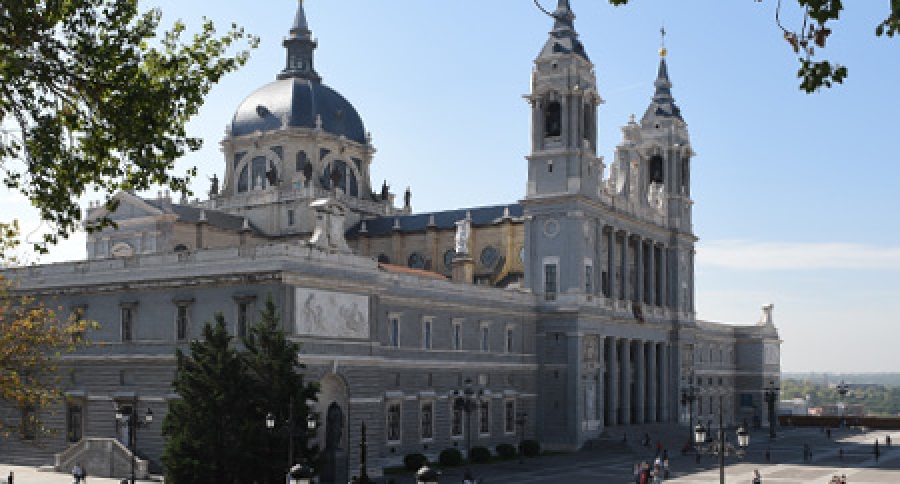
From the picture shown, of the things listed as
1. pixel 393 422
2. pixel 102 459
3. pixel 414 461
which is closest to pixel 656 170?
pixel 393 422

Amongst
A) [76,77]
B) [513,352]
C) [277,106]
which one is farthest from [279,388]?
[277,106]

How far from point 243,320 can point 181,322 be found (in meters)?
4.09

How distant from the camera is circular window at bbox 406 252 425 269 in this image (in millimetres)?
85500

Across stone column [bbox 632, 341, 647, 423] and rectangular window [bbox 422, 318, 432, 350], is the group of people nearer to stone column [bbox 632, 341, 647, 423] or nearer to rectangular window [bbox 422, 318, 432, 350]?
rectangular window [bbox 422, 318, 432, 350]

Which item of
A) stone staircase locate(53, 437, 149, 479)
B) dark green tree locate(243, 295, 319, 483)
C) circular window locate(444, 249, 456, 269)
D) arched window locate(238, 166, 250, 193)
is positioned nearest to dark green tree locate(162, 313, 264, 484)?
dark green tree locate(243, 295, 319, 483)

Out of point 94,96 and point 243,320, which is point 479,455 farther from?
point 94,96

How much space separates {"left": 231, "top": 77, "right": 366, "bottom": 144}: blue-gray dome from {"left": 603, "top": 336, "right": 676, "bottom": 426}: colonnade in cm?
2861

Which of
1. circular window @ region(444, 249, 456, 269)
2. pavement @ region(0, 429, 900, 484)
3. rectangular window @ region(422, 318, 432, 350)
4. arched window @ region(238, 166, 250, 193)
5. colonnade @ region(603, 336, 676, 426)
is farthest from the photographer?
arched window @ region(238, 166, 250, 193)

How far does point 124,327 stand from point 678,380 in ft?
164

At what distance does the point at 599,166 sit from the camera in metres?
77.2

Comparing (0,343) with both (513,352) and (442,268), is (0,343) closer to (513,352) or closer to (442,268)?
(513,352)

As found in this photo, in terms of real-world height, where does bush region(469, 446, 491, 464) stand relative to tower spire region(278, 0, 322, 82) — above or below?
below

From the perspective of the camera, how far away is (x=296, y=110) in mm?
87312

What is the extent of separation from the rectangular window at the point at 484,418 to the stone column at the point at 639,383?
19.7 m
